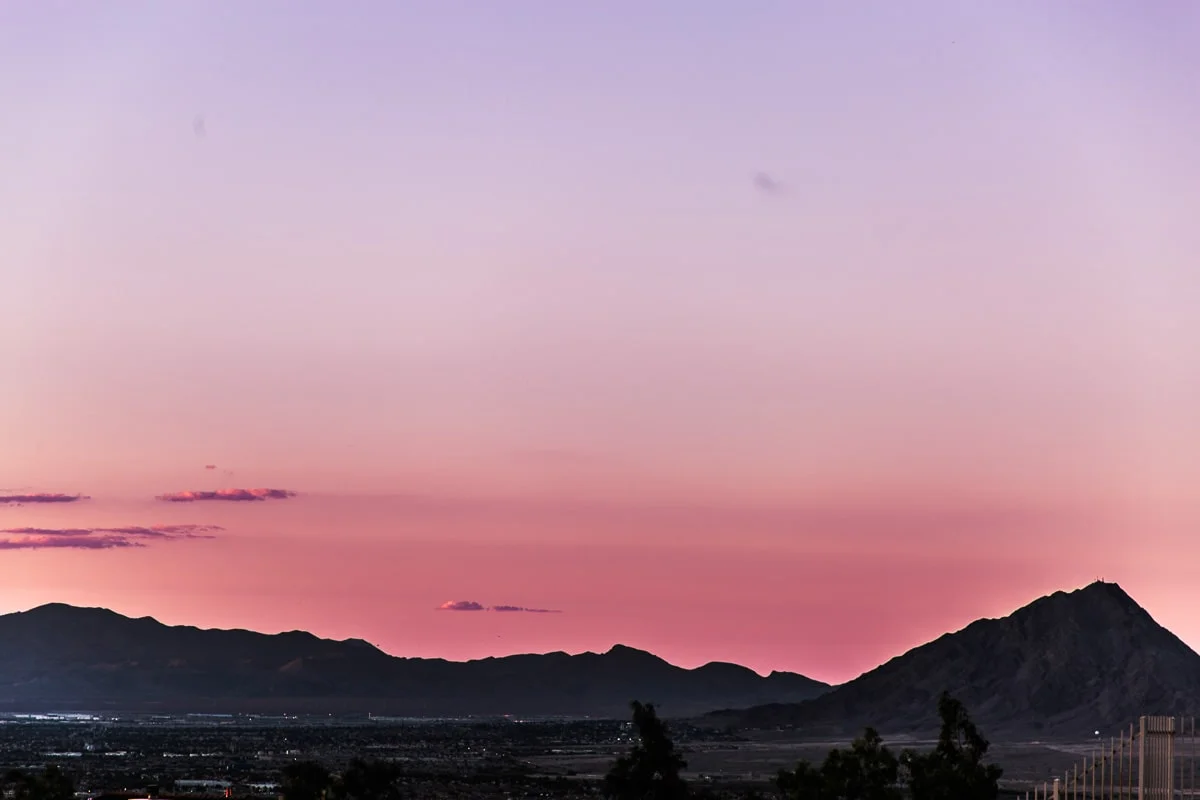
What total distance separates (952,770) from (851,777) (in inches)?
152

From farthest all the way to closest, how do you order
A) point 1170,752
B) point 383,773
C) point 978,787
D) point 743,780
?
1. point 743,780
2. point 383,773
3. point 978,787
4. point 1170,752

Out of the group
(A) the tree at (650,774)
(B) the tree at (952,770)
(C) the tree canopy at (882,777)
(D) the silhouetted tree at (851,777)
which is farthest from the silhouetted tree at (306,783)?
(B) the tree at (952,770)

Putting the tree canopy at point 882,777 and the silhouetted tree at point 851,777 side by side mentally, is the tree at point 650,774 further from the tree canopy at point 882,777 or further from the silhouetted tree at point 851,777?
the silhouetted tree at point 851,777

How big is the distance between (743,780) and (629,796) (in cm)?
11018

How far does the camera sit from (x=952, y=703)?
87000 mm

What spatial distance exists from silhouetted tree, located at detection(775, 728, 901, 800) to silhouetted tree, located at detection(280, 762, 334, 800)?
21.3m

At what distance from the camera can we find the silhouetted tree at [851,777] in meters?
75.8

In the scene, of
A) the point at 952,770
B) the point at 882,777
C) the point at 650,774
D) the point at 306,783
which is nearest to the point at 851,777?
the point at 882,777

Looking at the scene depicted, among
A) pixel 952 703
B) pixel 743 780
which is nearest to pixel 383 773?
pixel 952 703

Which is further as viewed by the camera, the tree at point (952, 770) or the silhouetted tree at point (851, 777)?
the silhouetted tree at point (851, 777)

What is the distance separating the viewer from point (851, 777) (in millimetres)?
76375

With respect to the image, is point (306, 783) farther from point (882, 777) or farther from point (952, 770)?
point (952, 770)

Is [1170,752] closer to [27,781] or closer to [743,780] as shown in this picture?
→ [27,781]

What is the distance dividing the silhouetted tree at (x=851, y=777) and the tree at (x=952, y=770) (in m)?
1.03
